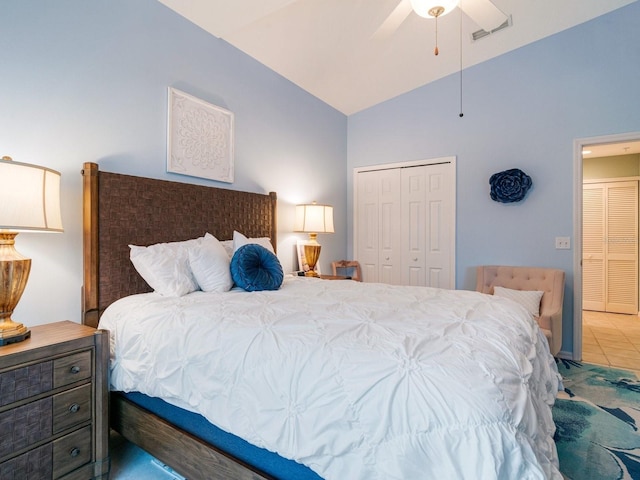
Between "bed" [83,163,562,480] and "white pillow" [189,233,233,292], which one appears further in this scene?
"white pillow" [189,233,233,292]

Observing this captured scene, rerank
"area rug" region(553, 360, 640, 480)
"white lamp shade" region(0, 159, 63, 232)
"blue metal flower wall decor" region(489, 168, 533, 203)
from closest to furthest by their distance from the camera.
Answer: "white lamp shade" region(0, 159, 63, 232), "area rug" region(553, 360, 640, 480), "blue metal flower wall decor" region(489, 168, 533, 203)

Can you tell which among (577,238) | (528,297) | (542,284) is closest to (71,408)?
(528,297)

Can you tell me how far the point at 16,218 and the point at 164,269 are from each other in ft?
2.52

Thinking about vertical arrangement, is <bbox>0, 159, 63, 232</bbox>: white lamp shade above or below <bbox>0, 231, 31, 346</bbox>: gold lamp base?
above

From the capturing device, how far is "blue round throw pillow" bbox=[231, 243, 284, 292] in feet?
7.32

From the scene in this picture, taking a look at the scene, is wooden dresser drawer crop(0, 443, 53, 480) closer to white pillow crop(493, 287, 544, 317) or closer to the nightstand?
the nightstand

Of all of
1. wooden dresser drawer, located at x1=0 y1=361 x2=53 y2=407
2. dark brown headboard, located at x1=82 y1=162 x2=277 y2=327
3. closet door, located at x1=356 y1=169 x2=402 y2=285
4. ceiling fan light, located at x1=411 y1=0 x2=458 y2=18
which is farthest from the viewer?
closet door, located at x1=356 y1=169 x2=402 y2=285

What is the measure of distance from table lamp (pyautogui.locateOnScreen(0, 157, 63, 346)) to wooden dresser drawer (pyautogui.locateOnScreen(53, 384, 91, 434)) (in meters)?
0.32

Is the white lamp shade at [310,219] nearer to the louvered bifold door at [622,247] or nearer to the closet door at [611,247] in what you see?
the closet door at [611,247]

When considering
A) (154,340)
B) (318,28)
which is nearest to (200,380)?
(154,340)

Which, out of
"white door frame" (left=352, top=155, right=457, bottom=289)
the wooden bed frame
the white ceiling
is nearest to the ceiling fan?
the white ceiling

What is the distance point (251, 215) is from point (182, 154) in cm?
81

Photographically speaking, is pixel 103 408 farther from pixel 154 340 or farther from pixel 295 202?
pixel 295 202

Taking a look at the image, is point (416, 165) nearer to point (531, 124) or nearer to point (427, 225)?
point (427, 225)
